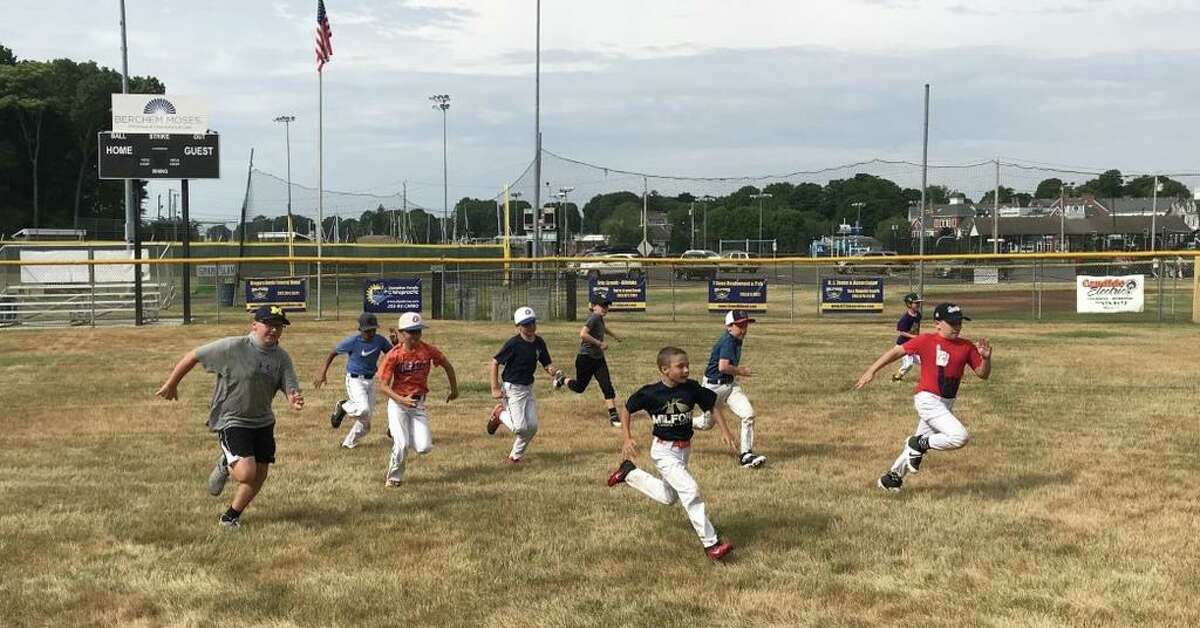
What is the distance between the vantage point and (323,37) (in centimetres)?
3288

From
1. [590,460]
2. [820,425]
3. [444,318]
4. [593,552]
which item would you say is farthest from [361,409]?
[444,318]

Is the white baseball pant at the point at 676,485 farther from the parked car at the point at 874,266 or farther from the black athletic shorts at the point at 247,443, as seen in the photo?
the parked car at the point at 874,266

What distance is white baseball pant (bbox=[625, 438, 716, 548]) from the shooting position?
24.3ft

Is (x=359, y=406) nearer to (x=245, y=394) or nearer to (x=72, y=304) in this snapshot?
(x=245, y=394)

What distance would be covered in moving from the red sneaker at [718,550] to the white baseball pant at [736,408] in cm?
325

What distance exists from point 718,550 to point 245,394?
12.9 feet

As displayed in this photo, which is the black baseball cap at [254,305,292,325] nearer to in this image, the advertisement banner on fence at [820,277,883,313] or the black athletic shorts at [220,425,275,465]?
the black athletic shorts at [220,425,275,465]

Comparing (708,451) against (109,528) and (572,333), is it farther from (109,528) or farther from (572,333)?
(572,333)

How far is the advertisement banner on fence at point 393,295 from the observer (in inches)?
1254

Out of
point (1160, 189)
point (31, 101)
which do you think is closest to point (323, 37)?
point (31, 101)

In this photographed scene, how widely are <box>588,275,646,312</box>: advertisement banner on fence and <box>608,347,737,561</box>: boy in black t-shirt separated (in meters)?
25.3

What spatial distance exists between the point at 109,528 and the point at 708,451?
6261mm

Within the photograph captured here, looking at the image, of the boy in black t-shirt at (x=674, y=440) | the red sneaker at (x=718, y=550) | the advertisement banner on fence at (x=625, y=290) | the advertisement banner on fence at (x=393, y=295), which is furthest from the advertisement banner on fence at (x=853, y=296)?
the red sneaker at (x=718, y=550)

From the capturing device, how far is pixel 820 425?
1352 cm
